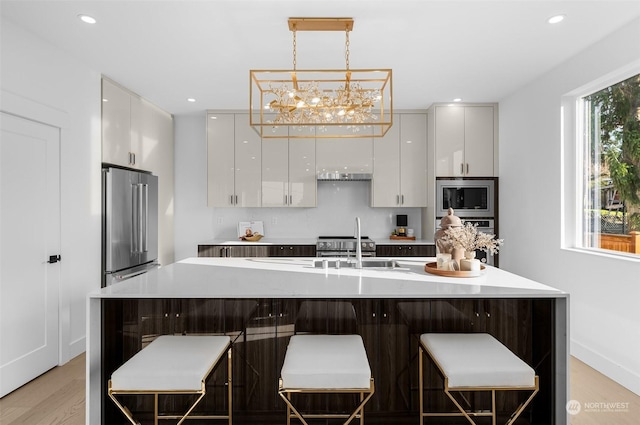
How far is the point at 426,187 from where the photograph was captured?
189 inches

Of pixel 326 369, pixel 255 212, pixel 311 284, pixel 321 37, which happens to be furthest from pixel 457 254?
pixel 255 212

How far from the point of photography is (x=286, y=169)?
4805 millimetres

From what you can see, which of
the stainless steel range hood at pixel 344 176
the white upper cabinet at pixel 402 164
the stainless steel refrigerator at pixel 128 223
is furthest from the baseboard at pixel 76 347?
the white upper cabinet at pixel 402 164

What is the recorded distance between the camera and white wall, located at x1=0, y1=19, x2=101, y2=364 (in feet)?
9.10

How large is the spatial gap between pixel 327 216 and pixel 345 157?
858mm

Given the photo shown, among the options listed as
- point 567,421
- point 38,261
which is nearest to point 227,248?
point 38,261

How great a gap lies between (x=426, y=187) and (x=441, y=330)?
117 inches

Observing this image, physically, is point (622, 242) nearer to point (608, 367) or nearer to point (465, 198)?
point (608, 367)

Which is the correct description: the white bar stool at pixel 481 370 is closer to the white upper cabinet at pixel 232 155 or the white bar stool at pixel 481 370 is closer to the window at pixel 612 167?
the window at pixel 612 167

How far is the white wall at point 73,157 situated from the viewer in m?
2.77

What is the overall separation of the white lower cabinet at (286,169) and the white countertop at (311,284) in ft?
7.55

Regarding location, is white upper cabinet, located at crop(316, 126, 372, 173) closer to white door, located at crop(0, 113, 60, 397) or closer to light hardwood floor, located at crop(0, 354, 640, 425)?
white door, located at crop(0, 113, 60, 397)

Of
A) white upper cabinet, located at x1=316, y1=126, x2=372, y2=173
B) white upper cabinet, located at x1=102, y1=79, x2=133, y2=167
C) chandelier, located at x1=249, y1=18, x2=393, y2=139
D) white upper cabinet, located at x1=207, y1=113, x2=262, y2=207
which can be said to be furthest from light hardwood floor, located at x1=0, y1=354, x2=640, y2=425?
white upper cabinet, located at x1=316, y1=126, x2=372, y2=173

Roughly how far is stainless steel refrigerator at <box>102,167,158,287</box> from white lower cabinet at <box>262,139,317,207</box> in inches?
52.6
